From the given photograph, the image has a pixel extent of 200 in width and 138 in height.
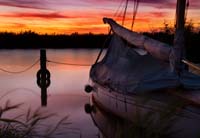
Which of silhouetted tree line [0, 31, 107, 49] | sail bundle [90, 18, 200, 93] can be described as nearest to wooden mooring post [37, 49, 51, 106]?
sail bundle [90, 18, 200, 93]

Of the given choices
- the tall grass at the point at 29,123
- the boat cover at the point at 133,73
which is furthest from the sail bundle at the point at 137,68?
the tall grass at the point at 29,123

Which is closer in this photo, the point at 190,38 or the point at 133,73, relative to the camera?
the point at 133,73

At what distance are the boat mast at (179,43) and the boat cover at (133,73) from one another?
152 mm

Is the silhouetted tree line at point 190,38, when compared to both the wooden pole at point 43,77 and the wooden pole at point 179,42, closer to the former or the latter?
the wooden pole at point 43,77

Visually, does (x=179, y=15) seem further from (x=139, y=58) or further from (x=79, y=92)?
(x=79, y=92)

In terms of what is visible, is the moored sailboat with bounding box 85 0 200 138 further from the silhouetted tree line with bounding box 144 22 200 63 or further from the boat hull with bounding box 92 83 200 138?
the silhouetted tree line with bounding box 144 22 200 63

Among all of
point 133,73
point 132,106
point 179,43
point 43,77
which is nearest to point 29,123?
point 132,106

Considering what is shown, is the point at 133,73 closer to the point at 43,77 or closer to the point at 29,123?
the point at 29,123

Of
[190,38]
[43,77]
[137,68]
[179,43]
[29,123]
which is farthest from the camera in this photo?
[190,38]

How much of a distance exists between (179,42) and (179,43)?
0.07 ft

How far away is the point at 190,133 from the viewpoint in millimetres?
8523

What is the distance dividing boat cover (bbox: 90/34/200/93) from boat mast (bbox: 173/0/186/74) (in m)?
0.15

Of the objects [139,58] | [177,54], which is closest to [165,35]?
[139,58]

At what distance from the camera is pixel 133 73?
436 inches
